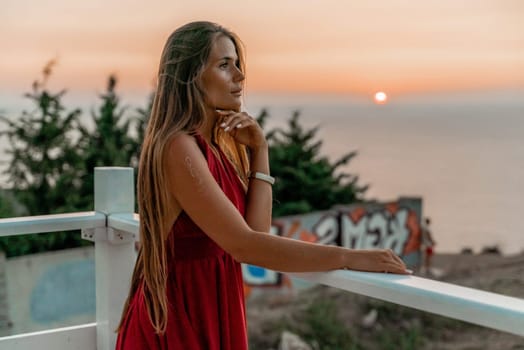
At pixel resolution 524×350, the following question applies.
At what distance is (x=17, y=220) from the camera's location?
5.61 ft

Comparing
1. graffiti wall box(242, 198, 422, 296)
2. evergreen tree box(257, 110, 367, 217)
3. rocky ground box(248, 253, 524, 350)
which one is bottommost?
rocky ground box(248, 253, 524, 350)

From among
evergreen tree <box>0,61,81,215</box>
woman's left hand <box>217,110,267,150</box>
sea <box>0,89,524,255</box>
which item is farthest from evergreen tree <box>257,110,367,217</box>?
woman's left hand <box>217,110,267,150</box>

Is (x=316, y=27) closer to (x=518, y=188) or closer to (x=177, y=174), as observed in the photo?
(x=518, y=188)

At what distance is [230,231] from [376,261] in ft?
0.89

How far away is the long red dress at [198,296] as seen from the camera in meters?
1.38

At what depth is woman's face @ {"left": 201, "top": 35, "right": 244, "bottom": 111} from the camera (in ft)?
4.50

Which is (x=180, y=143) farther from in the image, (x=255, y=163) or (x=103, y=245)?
(x=103, y=245)

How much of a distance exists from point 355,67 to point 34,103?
866 cm

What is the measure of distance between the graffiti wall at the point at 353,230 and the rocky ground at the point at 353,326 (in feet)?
1.04

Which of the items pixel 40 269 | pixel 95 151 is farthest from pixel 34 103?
pixel 40 269

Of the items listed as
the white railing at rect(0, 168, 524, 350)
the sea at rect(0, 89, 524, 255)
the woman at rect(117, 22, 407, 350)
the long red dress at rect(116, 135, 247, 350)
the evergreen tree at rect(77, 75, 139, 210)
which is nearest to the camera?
the woman at rect(117, 22, 407, 350)

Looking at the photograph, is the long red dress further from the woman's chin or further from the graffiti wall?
the graffiti wall

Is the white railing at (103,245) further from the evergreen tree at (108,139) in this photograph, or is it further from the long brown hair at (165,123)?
the evergreen tree at (108,139)

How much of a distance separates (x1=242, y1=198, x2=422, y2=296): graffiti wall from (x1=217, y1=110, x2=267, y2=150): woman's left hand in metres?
8.25
